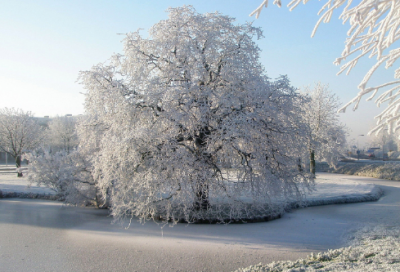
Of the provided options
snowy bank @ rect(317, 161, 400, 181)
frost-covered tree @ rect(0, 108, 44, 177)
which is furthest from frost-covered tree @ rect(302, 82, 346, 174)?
frost-covered tree @ rect(0, 108, 44, 177)

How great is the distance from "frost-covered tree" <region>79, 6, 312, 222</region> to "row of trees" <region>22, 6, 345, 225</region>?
3 centimetres

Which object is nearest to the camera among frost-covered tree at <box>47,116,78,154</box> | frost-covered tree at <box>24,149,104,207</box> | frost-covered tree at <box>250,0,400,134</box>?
frost-covered tree at <box>250,0,400,134</box>

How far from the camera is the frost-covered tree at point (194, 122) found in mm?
7859

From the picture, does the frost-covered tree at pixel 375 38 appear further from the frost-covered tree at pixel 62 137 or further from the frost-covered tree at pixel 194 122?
the frost-covered tree at pixel 62 137

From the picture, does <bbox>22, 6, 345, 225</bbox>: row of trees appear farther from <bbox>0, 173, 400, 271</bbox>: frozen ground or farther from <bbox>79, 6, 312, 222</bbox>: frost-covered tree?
<bbox>0, 173, 400, 271</bbox>: frozen ground

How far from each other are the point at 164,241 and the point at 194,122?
11.0 ft

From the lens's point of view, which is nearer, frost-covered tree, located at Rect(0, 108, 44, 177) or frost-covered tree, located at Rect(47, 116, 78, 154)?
frost-covered tree, located at Rect(0, 108, 44, 177)

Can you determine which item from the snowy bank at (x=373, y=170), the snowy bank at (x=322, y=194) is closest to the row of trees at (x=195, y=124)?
the snowy bank at (x=322, y=194)

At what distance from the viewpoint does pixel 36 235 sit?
26.6 ft

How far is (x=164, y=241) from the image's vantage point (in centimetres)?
723

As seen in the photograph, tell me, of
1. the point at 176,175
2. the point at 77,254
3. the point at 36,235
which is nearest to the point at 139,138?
the point at 176,175

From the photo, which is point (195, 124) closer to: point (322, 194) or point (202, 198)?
point (202, 198)

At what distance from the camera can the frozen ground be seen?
19.1ft

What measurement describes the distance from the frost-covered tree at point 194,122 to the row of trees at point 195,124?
3cm
